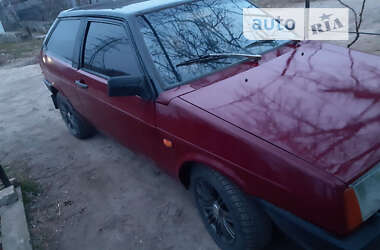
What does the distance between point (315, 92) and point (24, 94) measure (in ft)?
19.8

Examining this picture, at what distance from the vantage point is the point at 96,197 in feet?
10.8

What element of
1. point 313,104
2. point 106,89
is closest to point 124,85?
point 106,89

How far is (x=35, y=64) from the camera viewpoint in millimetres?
8844

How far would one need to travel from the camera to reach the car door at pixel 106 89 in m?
2.62

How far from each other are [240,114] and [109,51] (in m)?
1.51

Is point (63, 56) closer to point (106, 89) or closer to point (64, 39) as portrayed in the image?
point (64, 39)

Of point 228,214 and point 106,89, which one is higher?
point 106,89

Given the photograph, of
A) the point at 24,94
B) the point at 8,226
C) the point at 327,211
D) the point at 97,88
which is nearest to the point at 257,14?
the point at 97,88

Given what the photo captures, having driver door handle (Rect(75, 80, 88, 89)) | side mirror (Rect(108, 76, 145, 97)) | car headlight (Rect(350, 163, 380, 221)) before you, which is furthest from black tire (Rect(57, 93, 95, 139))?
car headlight (Rect(350, 163, 380, 221))

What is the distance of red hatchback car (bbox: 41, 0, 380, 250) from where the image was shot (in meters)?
1.62

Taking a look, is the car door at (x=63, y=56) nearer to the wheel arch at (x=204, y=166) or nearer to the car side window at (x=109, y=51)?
the car side window at (x=109, y=51)

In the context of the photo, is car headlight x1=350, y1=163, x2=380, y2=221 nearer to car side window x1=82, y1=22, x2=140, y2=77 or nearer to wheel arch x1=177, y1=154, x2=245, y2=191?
wheel arch x1=177, y1=154, x2=245, y2=191

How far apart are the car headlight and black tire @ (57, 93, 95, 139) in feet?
11.0

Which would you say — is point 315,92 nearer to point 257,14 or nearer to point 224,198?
point 224,198
